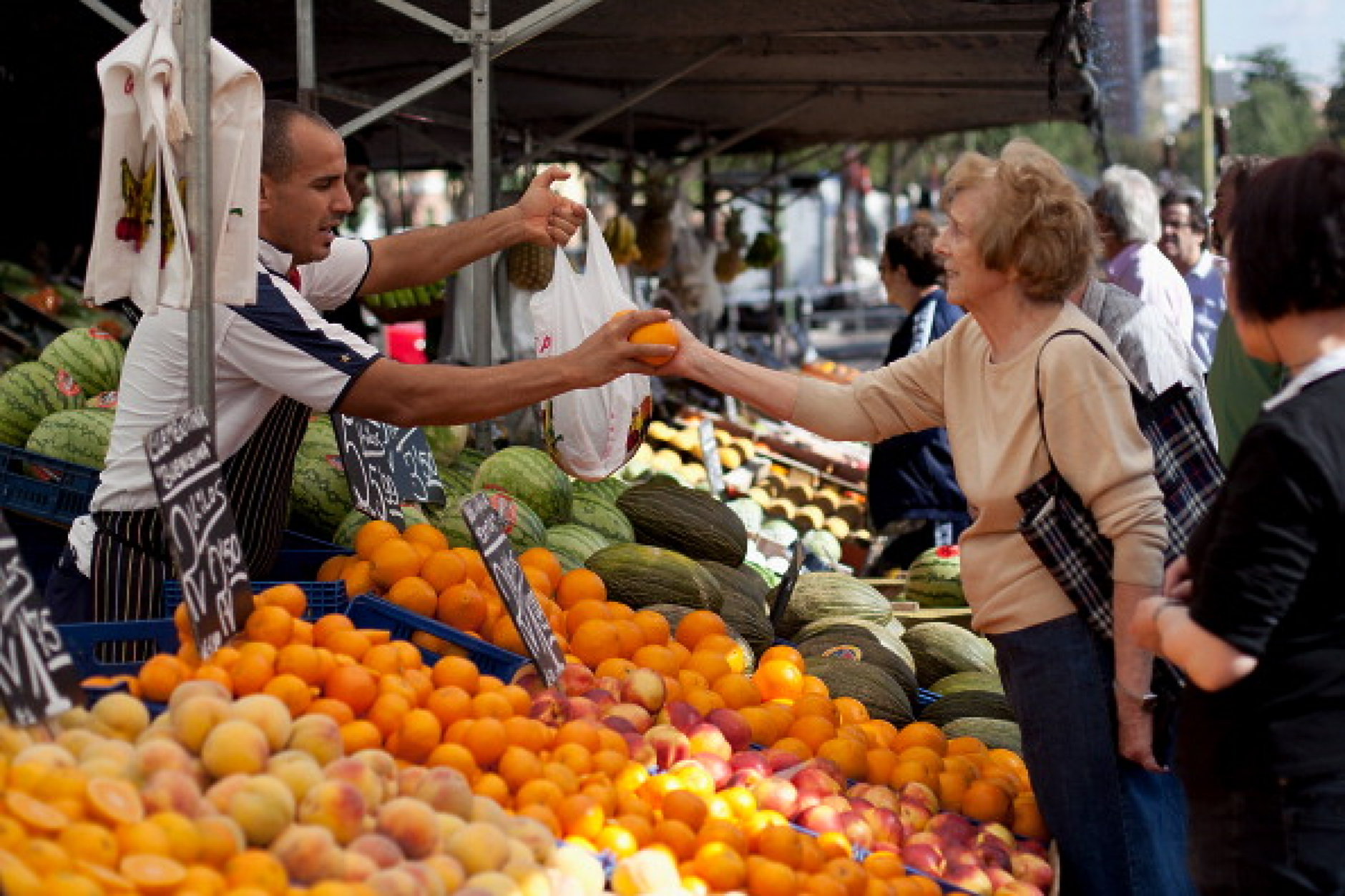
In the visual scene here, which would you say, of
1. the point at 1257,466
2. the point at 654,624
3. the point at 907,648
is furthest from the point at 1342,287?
the point at 907,648

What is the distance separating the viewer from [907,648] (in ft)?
14.8

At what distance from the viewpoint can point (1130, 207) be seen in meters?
6.02

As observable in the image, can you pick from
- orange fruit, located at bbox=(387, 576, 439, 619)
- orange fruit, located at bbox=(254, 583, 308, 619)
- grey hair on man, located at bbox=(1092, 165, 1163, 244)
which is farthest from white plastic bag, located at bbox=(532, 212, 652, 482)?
grey hair on man, located at bbox=(1092, 165, 1163, 244)

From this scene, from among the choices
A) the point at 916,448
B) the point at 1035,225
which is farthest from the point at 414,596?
the point at 916,448

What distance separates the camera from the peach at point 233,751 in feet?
7.16

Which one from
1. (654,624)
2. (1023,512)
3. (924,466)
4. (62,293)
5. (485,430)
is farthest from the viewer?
(62,293)

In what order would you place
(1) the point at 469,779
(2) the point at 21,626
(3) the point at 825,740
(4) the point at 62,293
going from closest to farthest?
(2) the point at 21,626 → (1) the point at 469,779 → (3) the point at 825,740 → (4) the point at 62,293

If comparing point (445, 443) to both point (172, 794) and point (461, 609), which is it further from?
point (172, 794)

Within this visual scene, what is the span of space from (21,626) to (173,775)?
313mm

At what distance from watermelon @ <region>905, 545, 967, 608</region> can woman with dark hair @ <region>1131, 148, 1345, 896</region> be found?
332 centimetres

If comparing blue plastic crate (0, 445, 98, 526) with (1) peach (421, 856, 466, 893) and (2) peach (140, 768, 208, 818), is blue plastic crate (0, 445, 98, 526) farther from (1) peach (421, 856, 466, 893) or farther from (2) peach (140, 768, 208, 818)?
(1) peach (421, 856, 466, 893)

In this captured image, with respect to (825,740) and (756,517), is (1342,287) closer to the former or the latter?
(825,740)

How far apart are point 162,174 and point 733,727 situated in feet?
4.97

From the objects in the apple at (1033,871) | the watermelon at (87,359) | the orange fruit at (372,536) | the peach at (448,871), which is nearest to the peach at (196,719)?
the peach at (448,871)
